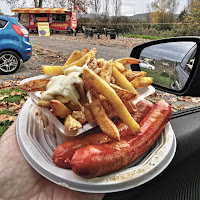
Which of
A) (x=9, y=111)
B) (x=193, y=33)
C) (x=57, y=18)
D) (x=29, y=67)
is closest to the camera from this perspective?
(x=9, y=111)

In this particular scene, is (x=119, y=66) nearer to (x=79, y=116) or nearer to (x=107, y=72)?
(x=107, y=72)

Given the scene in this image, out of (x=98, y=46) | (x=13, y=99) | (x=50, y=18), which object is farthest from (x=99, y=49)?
(x=50, y=18)

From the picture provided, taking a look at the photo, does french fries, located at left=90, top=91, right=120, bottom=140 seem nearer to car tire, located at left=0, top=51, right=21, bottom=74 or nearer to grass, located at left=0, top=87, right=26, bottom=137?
grass, located at left=0, top=87, right=26, bottom=137

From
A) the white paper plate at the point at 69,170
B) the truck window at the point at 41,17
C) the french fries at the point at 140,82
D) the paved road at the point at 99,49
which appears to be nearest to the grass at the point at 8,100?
the white paper plate at the point at 69,170

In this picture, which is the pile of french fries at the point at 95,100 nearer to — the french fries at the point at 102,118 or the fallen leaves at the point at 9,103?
the french fries at the point at 102,118

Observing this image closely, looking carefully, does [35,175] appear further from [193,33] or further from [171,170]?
[193,33]

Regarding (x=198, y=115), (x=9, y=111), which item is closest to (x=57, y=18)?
(x=9, y=111)

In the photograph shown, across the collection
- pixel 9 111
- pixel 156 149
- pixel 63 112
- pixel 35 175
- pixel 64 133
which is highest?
pixel 63 112
